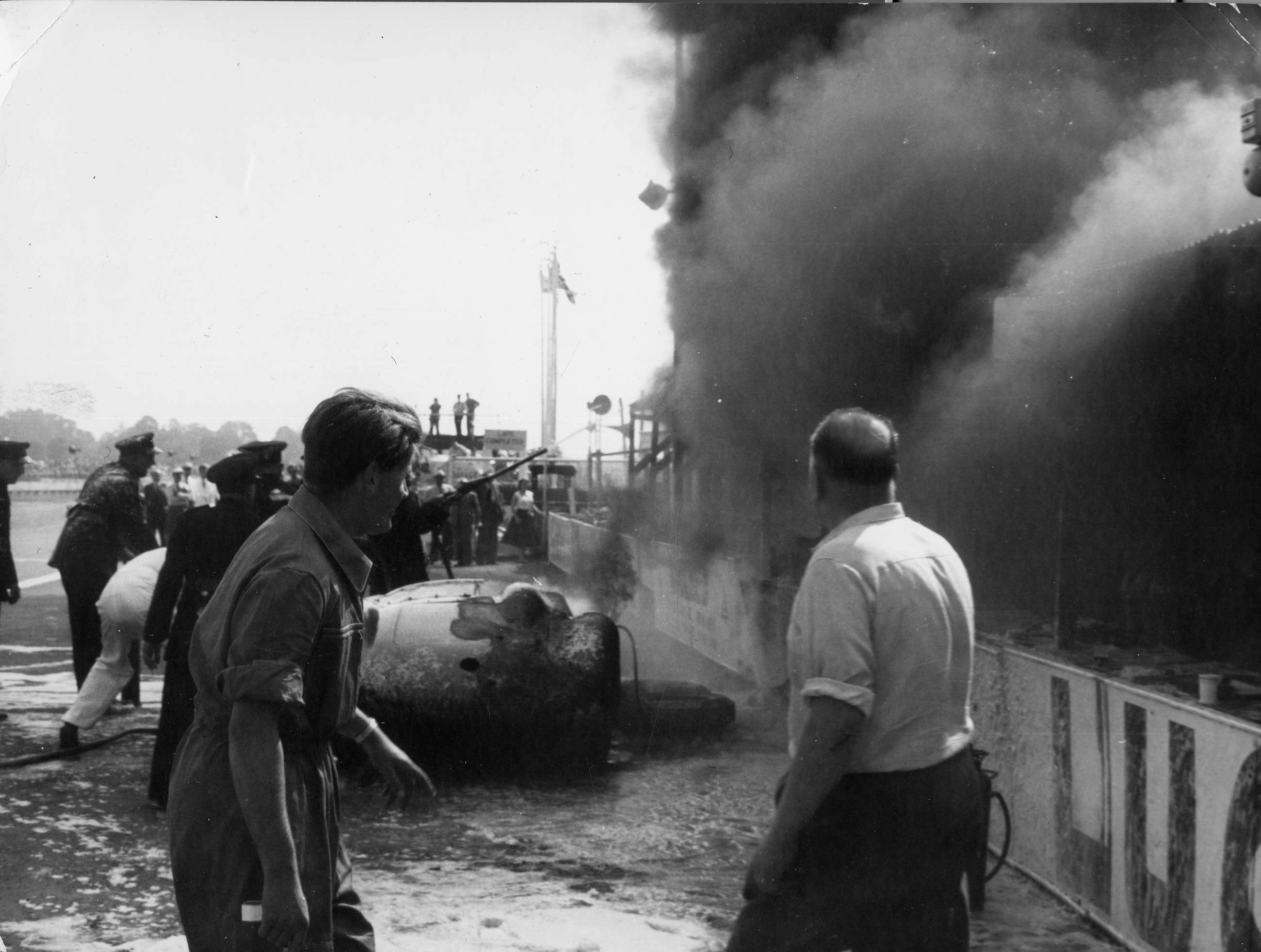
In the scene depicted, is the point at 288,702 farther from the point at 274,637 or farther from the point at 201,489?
the point at 201,489

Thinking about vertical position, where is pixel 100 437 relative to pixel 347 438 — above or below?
above

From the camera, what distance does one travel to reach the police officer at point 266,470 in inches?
219

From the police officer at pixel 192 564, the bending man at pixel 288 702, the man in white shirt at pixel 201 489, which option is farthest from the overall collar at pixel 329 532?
the man in white shirt at pixel 201 489

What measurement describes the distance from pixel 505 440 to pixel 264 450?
5760mm

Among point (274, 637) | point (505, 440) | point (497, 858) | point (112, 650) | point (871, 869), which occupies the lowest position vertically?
point (497, 858)

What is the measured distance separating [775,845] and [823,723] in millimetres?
253

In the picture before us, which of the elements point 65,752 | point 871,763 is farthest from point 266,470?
point 871,763

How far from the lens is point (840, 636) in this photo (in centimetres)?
222

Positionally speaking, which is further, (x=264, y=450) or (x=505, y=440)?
(x=505, y=440)

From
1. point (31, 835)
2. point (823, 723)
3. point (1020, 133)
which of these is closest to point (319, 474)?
point (823, 723)

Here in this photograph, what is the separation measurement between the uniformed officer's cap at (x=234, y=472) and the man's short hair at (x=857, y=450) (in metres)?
3.66

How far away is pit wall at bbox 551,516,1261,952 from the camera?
128 inches

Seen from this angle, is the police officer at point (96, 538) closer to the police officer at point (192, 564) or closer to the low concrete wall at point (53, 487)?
the low concrete wall at point (53, 487)

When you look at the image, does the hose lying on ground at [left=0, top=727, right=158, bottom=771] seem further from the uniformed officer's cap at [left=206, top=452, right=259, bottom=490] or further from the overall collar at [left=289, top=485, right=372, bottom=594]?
the overall collar at [left=289, top=485, right=372, bottom=594]
